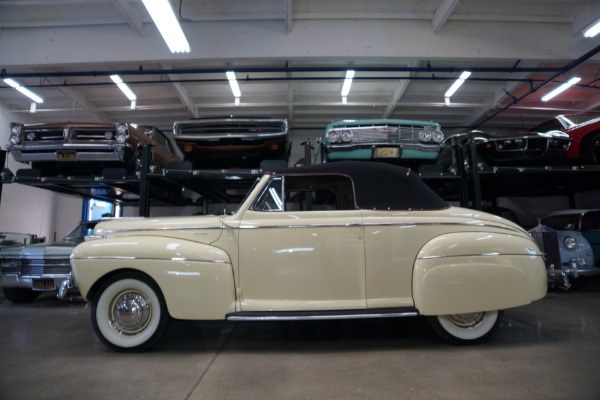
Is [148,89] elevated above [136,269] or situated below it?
above

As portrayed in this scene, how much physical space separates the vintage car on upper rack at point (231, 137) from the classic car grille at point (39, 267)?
2.41 meters

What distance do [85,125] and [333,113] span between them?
7011 millimetres

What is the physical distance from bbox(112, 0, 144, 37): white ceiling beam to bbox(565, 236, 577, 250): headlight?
28.3 feet

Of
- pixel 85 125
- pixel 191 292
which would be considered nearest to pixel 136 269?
pixel 191 292

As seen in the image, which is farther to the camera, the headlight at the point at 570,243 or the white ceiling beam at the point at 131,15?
the white ceiling beam at the point at 131,15

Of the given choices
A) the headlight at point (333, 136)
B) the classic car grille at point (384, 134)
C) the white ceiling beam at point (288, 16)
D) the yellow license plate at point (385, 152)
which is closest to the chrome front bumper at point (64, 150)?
the headlight at point (333, 136)

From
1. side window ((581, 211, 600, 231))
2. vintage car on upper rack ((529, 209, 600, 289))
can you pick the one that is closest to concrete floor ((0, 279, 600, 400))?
vintage car on upper rack ((529, 209, 600, 289))

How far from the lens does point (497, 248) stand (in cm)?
259

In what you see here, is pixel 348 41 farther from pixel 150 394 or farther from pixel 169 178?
pixel 150 394

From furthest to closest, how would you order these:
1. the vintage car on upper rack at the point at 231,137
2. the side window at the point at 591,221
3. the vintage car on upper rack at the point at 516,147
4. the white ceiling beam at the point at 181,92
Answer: the white ceiling beam at the point at 181,92 < the side window at the point at 591,221 < the vintage car on upper rack at the point at 516,147 < the vintage car on upper rack at the point at 231,137

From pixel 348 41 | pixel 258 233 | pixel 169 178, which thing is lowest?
pixel 258 233

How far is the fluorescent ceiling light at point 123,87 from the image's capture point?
25.5 ft

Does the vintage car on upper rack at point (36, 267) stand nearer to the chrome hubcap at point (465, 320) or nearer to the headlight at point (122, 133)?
the headlight at point (122, 133)

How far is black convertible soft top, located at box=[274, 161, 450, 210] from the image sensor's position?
9.02 ft
